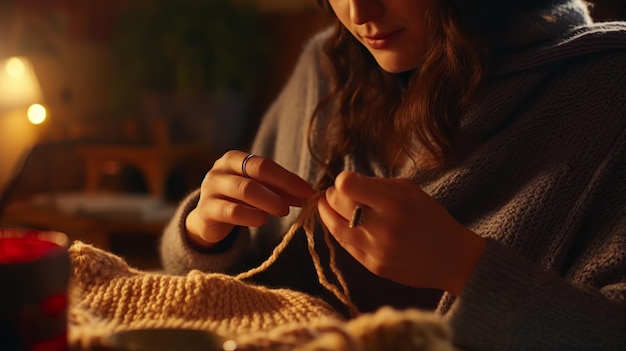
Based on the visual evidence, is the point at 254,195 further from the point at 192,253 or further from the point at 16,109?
the point at 16,109

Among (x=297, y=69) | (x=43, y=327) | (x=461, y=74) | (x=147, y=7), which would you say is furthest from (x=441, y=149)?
(x=147, y=7)

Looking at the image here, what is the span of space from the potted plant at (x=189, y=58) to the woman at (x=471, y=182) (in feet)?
4.91

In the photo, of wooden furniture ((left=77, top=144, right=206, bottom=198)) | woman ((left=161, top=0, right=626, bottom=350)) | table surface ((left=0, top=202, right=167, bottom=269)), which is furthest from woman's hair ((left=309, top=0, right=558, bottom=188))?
wooden furniture ((left=77, top=144, right=206, bottom=198))

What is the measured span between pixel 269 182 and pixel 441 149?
253mm

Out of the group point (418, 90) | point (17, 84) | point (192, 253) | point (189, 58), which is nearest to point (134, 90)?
point (189, 58)

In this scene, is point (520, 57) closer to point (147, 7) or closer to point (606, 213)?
point (606, 213)

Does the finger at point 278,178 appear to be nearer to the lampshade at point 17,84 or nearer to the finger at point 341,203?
the finger at point 341,203

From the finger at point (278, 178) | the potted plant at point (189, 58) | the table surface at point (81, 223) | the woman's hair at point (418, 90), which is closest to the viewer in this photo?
the finger at point (278, 178)

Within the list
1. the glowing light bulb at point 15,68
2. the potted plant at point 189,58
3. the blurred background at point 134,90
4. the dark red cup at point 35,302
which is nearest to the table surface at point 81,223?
the blurred background at point 134,90

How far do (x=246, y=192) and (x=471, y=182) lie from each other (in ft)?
0.99

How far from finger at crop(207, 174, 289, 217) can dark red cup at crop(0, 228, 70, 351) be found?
0.37 metres

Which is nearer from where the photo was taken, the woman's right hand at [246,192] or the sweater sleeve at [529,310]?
the sweater sleeve at [529,310]

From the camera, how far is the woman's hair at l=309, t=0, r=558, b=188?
2.92 feet

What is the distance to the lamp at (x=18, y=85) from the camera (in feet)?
7.13
